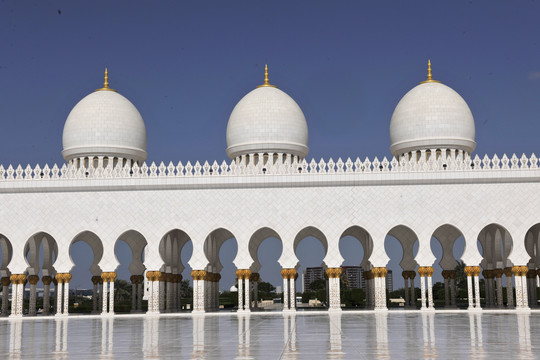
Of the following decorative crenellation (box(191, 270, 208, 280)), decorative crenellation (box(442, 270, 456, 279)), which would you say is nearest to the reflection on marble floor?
decorative crenellation (box(191, 270, 208, 280))

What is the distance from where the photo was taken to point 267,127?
27.1 m

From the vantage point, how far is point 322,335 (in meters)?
11.1

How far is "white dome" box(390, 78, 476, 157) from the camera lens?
26.7 m

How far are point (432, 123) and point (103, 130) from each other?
1351 cm

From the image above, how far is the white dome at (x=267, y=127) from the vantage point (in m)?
27.1

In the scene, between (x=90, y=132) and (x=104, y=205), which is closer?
(x=104, y=205)

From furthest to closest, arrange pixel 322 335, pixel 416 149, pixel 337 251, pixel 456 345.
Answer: pixel 416 149, pixel 337 251, pixel 322 335, pixel 456 345

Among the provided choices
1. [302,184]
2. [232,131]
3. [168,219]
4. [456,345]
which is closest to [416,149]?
[302,184]

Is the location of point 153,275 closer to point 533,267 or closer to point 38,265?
point 38,265

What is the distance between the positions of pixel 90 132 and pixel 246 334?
17932mm

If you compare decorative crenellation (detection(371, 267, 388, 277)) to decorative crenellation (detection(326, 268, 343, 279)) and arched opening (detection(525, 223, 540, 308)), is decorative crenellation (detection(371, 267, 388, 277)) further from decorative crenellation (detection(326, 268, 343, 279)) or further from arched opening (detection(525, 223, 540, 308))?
arched opening (detection(525, 223, 540, 308))

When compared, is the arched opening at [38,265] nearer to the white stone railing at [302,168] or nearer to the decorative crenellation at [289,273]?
the white stone railing at [302,168]

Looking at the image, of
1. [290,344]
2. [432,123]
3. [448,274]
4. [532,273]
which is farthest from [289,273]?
[290,344]

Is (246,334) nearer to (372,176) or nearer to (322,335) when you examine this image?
(322,335)
